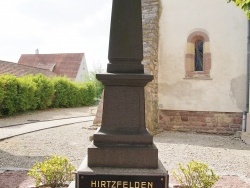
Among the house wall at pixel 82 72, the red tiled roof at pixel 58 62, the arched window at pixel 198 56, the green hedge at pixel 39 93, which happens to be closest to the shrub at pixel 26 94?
the green hedge at pixel 39 93

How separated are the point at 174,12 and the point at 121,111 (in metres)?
8.19

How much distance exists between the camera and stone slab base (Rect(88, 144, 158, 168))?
3135 millimetres

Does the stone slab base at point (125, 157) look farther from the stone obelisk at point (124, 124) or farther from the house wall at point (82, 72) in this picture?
the house wall at point (82, 72)

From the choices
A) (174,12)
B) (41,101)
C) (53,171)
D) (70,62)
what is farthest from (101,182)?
(70,62)

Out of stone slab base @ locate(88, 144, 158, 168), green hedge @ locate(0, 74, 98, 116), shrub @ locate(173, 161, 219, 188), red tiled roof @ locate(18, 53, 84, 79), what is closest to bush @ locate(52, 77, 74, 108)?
green hedge @ locate(0, 74, 98, 116)

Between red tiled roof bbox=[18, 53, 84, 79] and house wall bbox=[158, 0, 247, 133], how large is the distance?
26.2m

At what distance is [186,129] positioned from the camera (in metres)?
10.7

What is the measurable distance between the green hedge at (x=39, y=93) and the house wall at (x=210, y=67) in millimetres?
8507

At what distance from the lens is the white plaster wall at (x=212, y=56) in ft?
33.2

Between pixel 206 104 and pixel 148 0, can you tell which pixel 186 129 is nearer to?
pixel 206 104

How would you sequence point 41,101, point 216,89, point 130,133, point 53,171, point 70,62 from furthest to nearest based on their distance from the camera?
point 70,62, point 41,101, point 216,89, point 53,171, point 130,133

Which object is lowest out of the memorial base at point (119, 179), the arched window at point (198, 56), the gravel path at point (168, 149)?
the gravel path at point (168, 149)

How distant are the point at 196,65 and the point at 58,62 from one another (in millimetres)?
29413

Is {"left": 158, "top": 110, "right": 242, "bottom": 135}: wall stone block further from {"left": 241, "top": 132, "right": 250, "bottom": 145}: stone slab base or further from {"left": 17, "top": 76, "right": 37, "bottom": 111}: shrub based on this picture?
{"left": 17, "top": 76, "right": 37, "bottom": 111}: shrub
